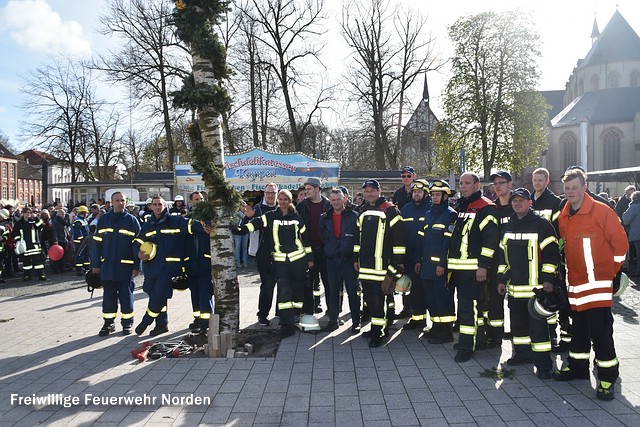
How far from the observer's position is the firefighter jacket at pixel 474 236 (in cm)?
565

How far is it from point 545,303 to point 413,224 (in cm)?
237

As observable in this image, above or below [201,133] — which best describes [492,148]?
above

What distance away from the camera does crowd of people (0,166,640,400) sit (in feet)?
15.7

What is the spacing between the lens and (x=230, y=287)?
6172 mm

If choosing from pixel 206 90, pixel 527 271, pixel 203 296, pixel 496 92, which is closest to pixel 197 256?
pixel 203 296

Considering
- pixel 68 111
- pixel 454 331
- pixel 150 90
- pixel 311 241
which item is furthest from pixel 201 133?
pixel 68 111

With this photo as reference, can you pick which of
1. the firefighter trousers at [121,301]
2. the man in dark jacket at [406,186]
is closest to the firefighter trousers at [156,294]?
the firefighter trousers at [121,301]

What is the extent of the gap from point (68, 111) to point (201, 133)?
34.0 m

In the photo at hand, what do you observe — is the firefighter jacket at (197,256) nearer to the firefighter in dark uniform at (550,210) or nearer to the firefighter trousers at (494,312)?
the firefighter trousers at (494,312)

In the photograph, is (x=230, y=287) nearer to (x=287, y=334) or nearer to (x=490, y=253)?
(x=287, y=334)

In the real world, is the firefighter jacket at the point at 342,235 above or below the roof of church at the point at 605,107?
below

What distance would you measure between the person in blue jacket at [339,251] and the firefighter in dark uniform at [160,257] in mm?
2114

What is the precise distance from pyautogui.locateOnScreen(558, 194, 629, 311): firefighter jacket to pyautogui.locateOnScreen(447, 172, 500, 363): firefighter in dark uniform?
1006mm

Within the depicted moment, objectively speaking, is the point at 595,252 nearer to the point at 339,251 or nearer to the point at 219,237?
the point at 339,251
